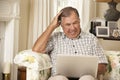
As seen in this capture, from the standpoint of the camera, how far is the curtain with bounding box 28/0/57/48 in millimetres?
2984

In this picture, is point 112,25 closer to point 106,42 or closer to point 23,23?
point 106,42

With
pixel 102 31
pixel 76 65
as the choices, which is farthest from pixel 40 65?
pixel 102 31

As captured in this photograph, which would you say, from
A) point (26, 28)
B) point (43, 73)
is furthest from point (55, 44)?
point (26, 28)

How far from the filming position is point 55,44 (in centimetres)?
230

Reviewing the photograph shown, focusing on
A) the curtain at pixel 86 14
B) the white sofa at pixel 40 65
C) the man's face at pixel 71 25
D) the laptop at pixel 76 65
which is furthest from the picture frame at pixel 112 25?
the laptop at pixel 76 65

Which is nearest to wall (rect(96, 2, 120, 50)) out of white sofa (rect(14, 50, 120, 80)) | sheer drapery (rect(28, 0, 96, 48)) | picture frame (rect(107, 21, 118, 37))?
picture frame (rect(107, 21, 118, 37))

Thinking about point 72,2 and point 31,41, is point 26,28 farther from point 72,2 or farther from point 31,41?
point 72,2

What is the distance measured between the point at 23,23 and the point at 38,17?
20cm

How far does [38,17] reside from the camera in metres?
2.98

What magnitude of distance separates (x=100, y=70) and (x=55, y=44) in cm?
47

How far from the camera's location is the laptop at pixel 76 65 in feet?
6.29

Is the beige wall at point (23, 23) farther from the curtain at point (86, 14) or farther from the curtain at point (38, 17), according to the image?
the curtain at point (86, 14)

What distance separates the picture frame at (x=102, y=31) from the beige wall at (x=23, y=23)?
0.88 metres

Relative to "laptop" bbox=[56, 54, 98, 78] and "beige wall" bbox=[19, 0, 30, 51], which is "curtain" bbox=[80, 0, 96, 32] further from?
"laptop" bbox=[56, 54, 98, 78]
